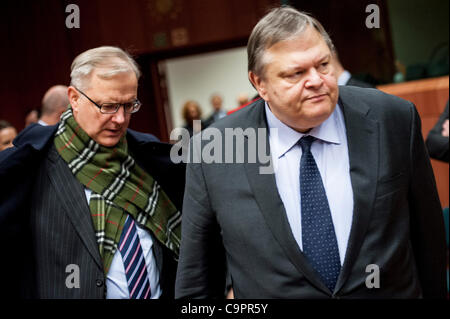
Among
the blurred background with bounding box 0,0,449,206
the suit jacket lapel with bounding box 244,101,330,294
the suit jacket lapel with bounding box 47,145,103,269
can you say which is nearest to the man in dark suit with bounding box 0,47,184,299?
the suit jacket lapel with bounding box 47,145,103,269

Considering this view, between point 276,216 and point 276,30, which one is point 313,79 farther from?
point 276,216

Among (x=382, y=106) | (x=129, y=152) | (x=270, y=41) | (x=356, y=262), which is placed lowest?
(x=356, y=262)

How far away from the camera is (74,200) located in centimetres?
193

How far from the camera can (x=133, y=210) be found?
78.5 inches

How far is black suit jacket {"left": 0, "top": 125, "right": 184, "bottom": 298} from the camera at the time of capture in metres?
1.86

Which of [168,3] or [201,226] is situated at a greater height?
[168,3]

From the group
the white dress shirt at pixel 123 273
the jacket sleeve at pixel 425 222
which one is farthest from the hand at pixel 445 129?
the white dress shirt at pixel 123 273

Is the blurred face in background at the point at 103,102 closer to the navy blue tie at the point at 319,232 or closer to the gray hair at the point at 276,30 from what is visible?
the gray hair at the point at 276,30

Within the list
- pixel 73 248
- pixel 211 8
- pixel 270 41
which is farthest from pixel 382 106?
pixel 211 8

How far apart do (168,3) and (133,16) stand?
1.55 ft

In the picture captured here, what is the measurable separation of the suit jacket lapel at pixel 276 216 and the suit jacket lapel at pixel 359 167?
0.32 ft

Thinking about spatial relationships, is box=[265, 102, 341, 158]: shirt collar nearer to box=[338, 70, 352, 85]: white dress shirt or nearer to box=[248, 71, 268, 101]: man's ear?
box=[248, 71, 268, 101]: man's ear

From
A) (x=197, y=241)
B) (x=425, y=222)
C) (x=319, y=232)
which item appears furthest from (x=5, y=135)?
(x=425, y=222)
